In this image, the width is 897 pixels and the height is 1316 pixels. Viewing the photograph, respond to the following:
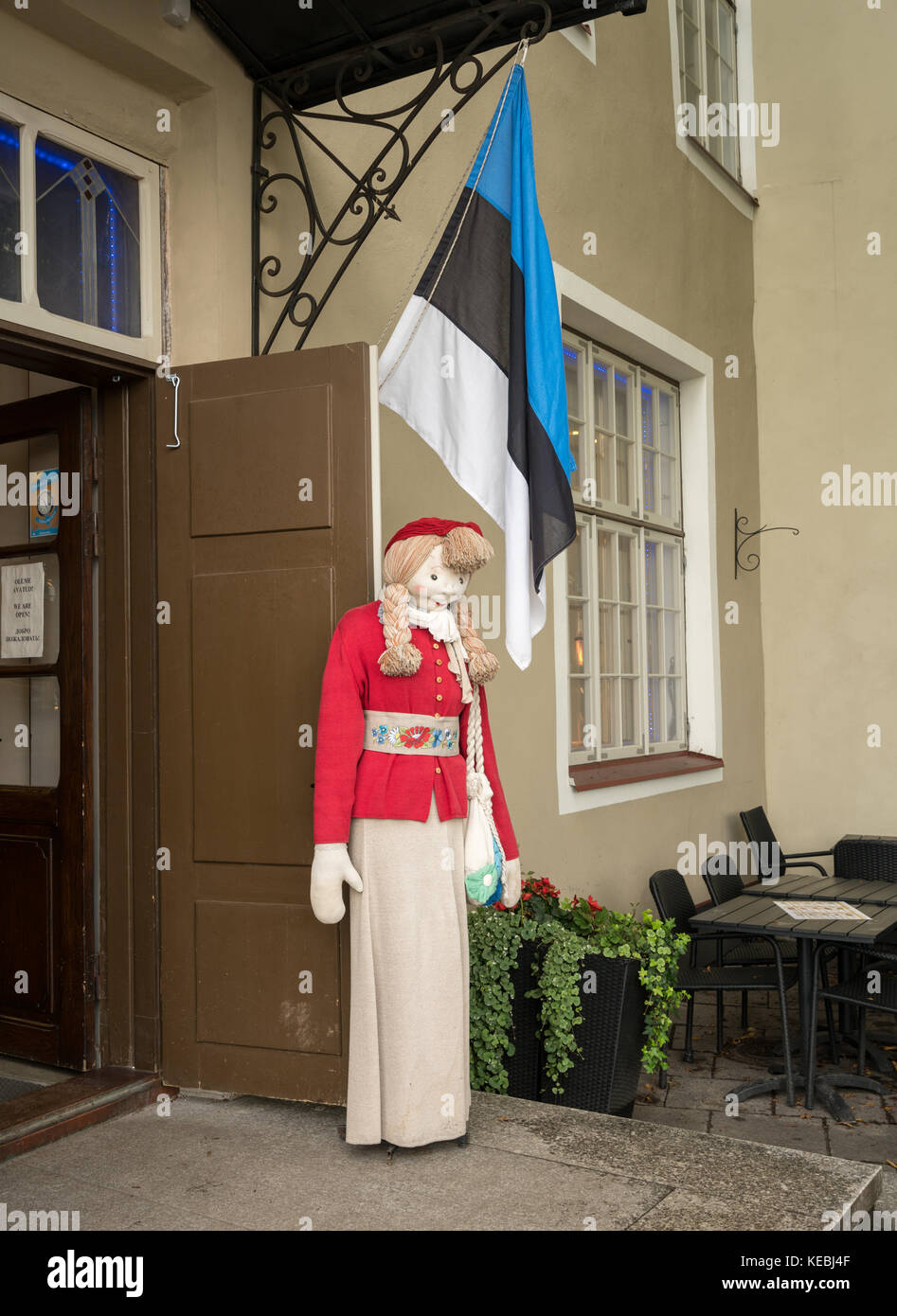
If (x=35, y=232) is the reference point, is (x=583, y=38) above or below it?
above

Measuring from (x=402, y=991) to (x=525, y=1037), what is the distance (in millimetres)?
1033

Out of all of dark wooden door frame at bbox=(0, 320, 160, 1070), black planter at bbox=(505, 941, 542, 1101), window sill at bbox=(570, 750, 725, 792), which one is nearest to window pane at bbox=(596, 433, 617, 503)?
window sill at bbox=(570, 750, 725, 792)

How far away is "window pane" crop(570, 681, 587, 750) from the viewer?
613 cm

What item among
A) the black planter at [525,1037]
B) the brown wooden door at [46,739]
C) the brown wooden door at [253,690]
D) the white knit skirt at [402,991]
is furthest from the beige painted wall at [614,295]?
the white knit skirt at [402,991]

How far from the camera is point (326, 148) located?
405 centimetres

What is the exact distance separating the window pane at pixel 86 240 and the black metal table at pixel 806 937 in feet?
9.93

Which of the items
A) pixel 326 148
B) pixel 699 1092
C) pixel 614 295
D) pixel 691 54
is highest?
pixel 691 54

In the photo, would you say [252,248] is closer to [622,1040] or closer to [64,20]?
[64,20]

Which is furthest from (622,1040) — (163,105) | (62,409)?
(163,105)

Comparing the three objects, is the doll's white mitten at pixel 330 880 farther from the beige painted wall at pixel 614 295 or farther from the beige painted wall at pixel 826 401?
the beige painted wall at pixel 826 401

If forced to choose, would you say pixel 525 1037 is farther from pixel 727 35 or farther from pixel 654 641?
pixel 727 35

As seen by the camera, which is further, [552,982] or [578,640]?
[578,640]

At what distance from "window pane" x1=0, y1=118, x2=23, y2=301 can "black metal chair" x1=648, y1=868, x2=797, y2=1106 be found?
3308mm

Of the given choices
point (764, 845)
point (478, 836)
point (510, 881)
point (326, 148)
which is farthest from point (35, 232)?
point (764, 845)
